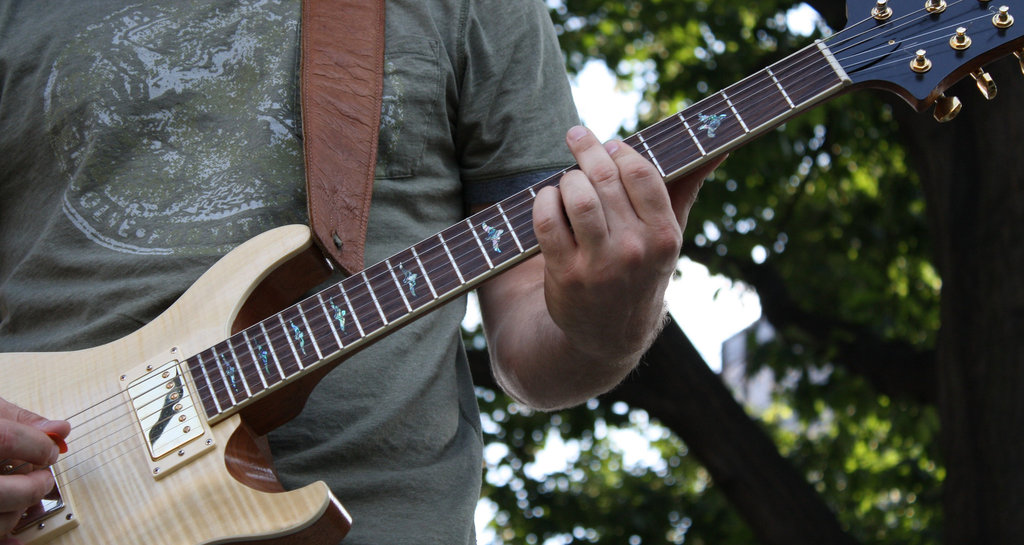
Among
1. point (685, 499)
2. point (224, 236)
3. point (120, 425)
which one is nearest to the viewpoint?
point (120, 425)

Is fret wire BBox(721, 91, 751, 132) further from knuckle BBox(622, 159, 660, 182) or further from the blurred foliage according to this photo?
the blurred foliage

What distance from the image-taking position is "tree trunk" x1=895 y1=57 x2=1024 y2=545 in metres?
3.98

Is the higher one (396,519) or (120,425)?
(120,425)

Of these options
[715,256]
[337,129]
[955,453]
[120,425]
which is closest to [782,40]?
[715,256]

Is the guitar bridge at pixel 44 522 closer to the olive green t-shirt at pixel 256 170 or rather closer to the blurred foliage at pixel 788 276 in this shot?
the olive green t-shirt at pixel 256 170

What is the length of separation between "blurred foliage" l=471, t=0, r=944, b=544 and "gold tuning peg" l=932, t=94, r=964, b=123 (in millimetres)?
4681

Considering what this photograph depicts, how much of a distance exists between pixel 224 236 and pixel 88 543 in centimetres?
53

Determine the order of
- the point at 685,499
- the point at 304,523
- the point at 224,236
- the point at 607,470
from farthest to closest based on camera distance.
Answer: the point at 607,470 < the point at 685,499 < the point at 224,236 < the point at 304,523

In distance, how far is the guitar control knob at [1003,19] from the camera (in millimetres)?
1626

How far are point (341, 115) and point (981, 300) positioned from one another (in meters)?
3.07

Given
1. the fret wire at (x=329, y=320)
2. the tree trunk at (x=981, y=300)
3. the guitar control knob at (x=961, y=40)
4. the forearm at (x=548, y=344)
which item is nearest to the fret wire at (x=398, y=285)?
the fret wire at (x=329, y=320)

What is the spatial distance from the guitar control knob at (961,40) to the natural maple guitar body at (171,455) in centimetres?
103

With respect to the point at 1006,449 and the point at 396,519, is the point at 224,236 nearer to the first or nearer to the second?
the point at 396,519

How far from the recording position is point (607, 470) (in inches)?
378
